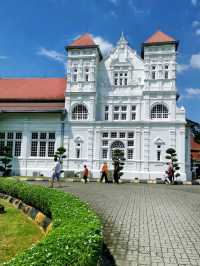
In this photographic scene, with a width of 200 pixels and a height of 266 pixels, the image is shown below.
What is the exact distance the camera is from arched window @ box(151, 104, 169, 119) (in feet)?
98.1

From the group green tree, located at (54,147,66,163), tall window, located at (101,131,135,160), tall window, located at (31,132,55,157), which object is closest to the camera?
green tree, located at (54,147,66,163)

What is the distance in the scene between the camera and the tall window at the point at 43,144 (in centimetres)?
3151

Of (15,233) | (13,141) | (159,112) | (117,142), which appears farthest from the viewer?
(13,141)

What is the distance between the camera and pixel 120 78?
1242 inches

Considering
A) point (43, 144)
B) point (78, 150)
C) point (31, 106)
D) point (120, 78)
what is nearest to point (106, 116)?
point (120, 78)

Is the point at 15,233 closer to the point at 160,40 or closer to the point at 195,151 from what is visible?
the point at 160,40

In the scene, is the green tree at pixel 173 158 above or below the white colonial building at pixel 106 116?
below

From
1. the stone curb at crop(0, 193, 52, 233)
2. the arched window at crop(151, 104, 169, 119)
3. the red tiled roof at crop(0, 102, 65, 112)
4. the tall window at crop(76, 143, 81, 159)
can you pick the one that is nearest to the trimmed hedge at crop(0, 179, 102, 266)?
the stone curb at crop(0, 193, 52, 233)

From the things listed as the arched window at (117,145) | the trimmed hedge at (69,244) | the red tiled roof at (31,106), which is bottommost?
the trimmed hedge at (69,244)

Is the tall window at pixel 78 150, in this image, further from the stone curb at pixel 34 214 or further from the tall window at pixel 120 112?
the stone curb at pixel 34 214

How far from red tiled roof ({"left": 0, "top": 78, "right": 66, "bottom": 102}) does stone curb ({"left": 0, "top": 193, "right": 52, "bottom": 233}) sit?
70.7ft

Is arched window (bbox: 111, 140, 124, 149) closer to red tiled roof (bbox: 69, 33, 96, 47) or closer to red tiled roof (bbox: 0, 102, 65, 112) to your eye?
red tiled roof (bbox: 0, 102, 65, 112)

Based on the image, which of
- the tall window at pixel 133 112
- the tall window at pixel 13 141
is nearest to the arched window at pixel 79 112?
the tall window at pixel 133 112

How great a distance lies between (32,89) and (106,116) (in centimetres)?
1038
